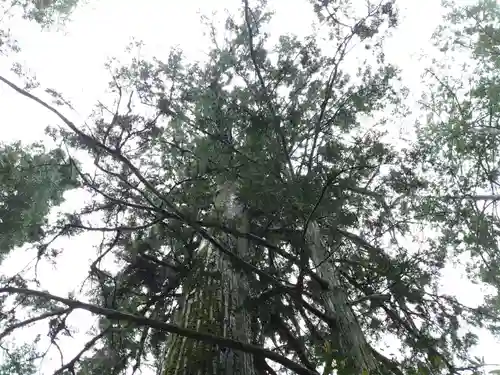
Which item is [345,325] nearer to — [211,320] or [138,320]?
[211,320]

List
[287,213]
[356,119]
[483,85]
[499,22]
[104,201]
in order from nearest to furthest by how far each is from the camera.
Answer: [287,213]
[104,201]
[356,119]
[483,85]
[499,22]

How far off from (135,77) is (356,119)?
3398 mm

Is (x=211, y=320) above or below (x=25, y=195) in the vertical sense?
below

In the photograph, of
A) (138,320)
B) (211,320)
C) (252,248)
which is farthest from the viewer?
(252,248)

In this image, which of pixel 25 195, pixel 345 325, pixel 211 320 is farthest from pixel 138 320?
pixel 25 195

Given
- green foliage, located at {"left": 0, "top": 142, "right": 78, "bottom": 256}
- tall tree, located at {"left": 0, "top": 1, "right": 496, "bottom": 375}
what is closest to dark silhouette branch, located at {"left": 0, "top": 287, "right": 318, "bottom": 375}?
tall tree, located at {"left": 0, "top": 1, "right": 496, "bottom": 375}

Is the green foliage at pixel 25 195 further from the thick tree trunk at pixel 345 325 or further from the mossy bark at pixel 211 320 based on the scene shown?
the thick tree trunk at pixel 345 325

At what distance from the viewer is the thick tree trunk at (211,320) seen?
2.56 meters

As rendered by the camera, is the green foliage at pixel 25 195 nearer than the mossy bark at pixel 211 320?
No

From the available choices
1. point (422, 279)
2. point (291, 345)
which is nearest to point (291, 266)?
point (291, 345)

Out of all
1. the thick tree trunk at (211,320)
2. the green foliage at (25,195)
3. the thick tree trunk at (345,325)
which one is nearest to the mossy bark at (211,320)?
the thick tree trunk at (211,320)

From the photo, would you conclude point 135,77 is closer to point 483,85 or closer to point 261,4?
point 261,4

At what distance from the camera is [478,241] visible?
17.9ft

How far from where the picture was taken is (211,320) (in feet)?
9.77
